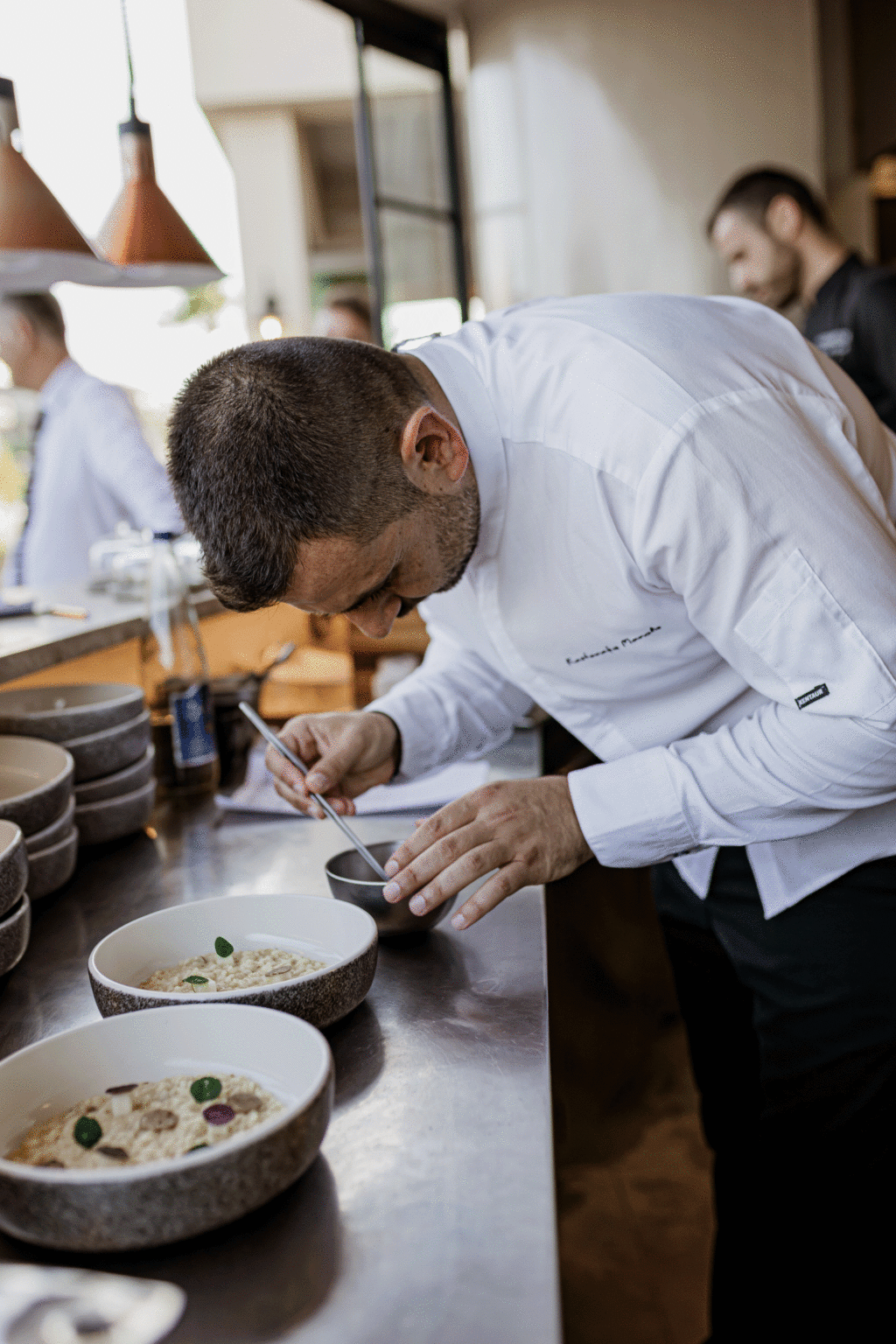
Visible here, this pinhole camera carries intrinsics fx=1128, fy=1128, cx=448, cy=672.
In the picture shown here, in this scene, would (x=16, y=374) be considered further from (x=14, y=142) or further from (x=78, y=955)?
(x=78, y=955)

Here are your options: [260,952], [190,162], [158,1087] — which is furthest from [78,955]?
[190,162]

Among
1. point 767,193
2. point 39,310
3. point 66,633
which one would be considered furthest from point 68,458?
point 767,193

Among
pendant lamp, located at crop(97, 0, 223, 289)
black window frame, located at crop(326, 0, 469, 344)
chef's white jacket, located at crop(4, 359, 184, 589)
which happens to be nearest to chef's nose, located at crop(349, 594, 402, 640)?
pendant lamp, located at crop(97, 0, 223, 289)

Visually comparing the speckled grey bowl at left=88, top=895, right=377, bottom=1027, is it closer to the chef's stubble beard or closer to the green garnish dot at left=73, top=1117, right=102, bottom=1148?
the green garnish dot at left=73, top=1117, right=102, bottom=1148

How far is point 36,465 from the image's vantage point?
3010 millimetres

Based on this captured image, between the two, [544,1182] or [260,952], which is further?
[260,952]

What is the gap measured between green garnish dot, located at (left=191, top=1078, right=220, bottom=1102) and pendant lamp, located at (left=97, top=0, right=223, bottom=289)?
1.84 meters

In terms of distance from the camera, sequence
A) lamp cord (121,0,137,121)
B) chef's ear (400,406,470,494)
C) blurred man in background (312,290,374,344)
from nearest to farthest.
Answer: chef's ear (400,406,470,494) → lamp cord (121,0,137,121) → blurred man in background (312,290,374,344)

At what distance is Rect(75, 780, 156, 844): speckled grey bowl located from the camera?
4.29 feet

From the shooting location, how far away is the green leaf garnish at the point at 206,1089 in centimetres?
68

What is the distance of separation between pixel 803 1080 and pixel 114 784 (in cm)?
85

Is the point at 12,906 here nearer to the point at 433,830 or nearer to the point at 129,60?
the point at 433,830

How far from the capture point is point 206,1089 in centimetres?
68

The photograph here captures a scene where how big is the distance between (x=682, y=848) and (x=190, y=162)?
25.4ft
